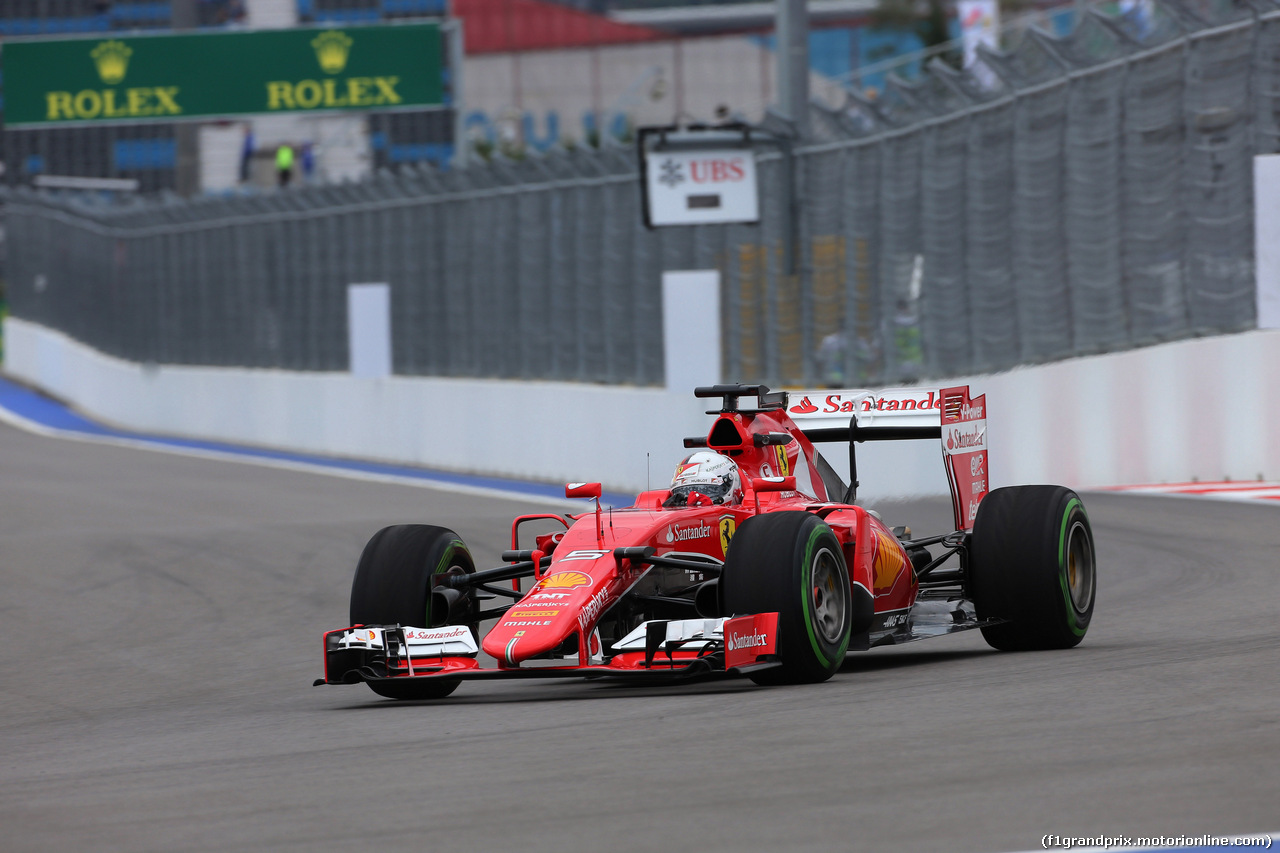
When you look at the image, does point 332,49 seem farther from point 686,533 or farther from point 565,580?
point 565,580

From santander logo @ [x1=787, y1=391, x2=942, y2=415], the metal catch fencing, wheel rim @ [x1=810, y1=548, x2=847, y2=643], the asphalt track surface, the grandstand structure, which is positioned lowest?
the asphalt track surface

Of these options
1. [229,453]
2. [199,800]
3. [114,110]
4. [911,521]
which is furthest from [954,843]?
[114,110]

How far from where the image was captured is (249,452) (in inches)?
1128

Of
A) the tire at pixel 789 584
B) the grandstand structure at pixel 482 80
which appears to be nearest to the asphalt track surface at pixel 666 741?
the tire at pixel 789 584

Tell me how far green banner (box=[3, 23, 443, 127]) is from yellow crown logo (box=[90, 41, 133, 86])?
2 cm

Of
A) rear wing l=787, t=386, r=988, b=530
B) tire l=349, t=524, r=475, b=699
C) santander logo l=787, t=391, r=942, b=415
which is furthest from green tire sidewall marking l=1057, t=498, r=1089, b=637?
tire l=349, t=524, r=475, b=699

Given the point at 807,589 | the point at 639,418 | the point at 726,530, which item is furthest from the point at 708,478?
the point at 639,418

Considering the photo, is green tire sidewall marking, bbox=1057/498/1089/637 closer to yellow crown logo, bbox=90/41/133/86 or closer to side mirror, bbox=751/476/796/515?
side mirror, bbox=751/476/796/515

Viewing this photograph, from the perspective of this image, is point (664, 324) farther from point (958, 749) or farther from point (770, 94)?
point (770, 94)

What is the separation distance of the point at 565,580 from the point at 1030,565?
7.24 feet

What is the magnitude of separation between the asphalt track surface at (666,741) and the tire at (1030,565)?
0.71ft

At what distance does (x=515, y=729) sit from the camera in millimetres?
7188

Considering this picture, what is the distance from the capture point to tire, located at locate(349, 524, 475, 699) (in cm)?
842

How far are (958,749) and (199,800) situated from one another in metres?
2.25
